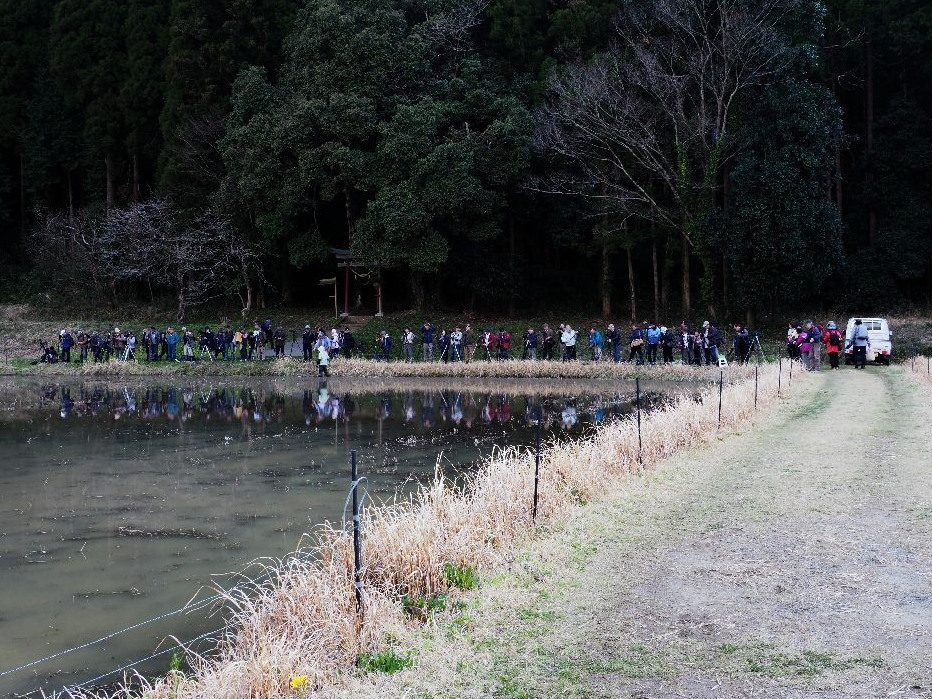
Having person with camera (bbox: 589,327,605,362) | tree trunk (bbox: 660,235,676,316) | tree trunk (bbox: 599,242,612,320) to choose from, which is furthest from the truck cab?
tree trunk (bbox: 599,242,612,320)

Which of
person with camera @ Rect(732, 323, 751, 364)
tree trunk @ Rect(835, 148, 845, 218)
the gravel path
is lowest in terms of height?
the gravel path

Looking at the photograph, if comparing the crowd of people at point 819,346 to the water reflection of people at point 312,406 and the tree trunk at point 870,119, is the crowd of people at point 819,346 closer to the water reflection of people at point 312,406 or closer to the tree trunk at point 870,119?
the water reflection of people at point 312,406

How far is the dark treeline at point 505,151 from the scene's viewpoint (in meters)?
33.0

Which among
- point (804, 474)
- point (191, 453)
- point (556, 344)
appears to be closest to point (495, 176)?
point (556, 344)

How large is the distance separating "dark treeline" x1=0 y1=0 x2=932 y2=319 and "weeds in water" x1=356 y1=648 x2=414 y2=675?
2908cm

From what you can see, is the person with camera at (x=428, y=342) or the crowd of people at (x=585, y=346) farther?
the person with camera at (x=428, y=342)

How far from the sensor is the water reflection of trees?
60.5 feet

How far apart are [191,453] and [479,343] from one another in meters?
18.7

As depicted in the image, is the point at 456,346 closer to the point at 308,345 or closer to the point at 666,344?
the point at 308,345

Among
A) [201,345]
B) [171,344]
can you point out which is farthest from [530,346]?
[171,344]

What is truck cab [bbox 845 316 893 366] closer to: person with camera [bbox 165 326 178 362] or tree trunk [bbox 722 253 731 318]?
tree trunk [bbox 722 253 731 318]

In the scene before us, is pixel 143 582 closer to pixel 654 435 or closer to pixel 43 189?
pixel 654 435

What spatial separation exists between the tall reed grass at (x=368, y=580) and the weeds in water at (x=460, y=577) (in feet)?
0.20

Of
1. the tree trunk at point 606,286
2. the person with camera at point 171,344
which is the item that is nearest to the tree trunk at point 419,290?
the tree trunk at point 606,286
